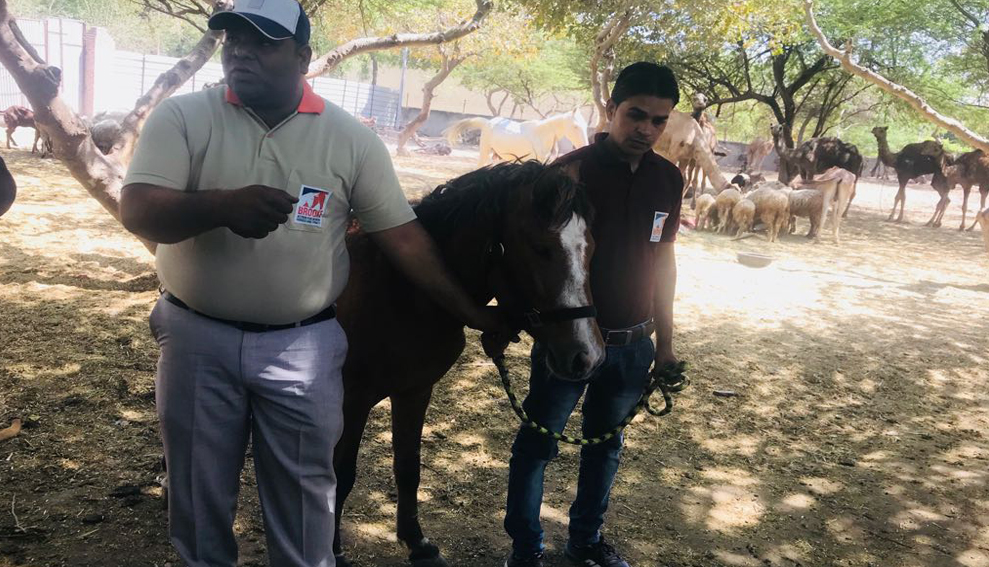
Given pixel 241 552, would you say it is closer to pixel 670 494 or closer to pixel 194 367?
pixel 194 367

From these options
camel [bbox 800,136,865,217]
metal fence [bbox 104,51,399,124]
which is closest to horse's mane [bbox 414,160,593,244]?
camel [bbox 800,136,865,217]

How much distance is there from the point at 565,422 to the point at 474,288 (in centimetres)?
71

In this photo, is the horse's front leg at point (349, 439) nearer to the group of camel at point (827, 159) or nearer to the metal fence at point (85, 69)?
the group of camel at point (827, 159)

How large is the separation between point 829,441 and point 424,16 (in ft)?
47.3

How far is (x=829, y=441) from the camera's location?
4785mm

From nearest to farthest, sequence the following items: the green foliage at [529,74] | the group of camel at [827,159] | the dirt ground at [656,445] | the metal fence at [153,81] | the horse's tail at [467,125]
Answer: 1. the dirt ground at [656,445]
2. the group of camel at [827,159]
3. the horse's tail at [467,125]
4. the metal fence at [153,81]
5. the green foliage at [529,74]

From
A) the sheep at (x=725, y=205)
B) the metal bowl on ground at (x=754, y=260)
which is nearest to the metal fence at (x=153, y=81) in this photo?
the sheep at (x=725, y=205)

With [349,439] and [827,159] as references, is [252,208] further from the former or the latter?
[827,159]

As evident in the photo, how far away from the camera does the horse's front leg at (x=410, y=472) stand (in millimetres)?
2807

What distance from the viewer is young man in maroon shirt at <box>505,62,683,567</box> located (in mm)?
2555

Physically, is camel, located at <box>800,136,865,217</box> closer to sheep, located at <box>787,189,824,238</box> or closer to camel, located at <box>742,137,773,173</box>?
sheep, located at <box>787,189,824,238</box>

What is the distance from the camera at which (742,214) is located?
44.7ft

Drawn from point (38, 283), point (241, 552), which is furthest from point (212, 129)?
point (38, 283)

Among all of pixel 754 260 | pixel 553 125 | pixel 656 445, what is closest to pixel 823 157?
pixel 553 125
